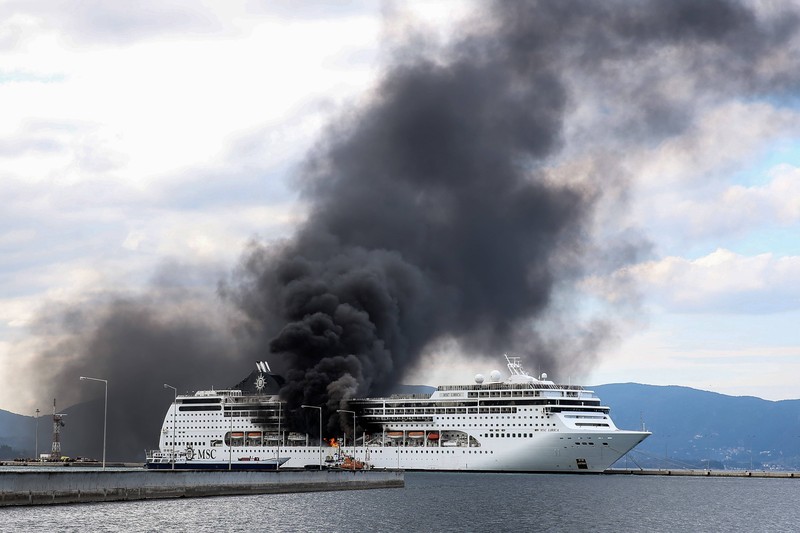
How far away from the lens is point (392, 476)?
296ft

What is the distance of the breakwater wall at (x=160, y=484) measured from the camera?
54594mm

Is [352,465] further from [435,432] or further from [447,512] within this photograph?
[447,512]

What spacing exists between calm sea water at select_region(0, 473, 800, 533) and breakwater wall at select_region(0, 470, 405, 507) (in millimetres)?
707

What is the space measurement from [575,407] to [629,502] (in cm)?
3981

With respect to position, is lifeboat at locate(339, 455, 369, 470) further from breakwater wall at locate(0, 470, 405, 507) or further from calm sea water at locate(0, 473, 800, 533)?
breakwater wall at locate(0, 470, 405, 507)

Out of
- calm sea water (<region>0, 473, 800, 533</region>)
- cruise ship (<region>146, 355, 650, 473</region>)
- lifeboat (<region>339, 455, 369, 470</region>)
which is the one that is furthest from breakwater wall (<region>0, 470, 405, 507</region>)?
cruise ship (<region>146, 355, 650, 473</region>)

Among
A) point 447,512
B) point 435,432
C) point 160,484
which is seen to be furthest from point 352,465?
point 160,484

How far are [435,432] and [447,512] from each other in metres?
59.7

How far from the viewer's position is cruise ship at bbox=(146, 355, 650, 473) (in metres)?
115

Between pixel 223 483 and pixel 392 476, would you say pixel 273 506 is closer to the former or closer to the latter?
pixel 223 483

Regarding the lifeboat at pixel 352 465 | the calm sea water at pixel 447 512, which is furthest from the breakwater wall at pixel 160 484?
the lifeboat at pixel 352 465

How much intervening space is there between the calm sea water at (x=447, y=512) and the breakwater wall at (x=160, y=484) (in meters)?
0.71

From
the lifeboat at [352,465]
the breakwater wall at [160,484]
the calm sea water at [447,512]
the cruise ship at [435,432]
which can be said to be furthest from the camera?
the cruise ship at [435,432]

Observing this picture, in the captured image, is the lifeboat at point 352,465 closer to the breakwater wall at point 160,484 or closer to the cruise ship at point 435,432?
the cruise ship at point 435,432
